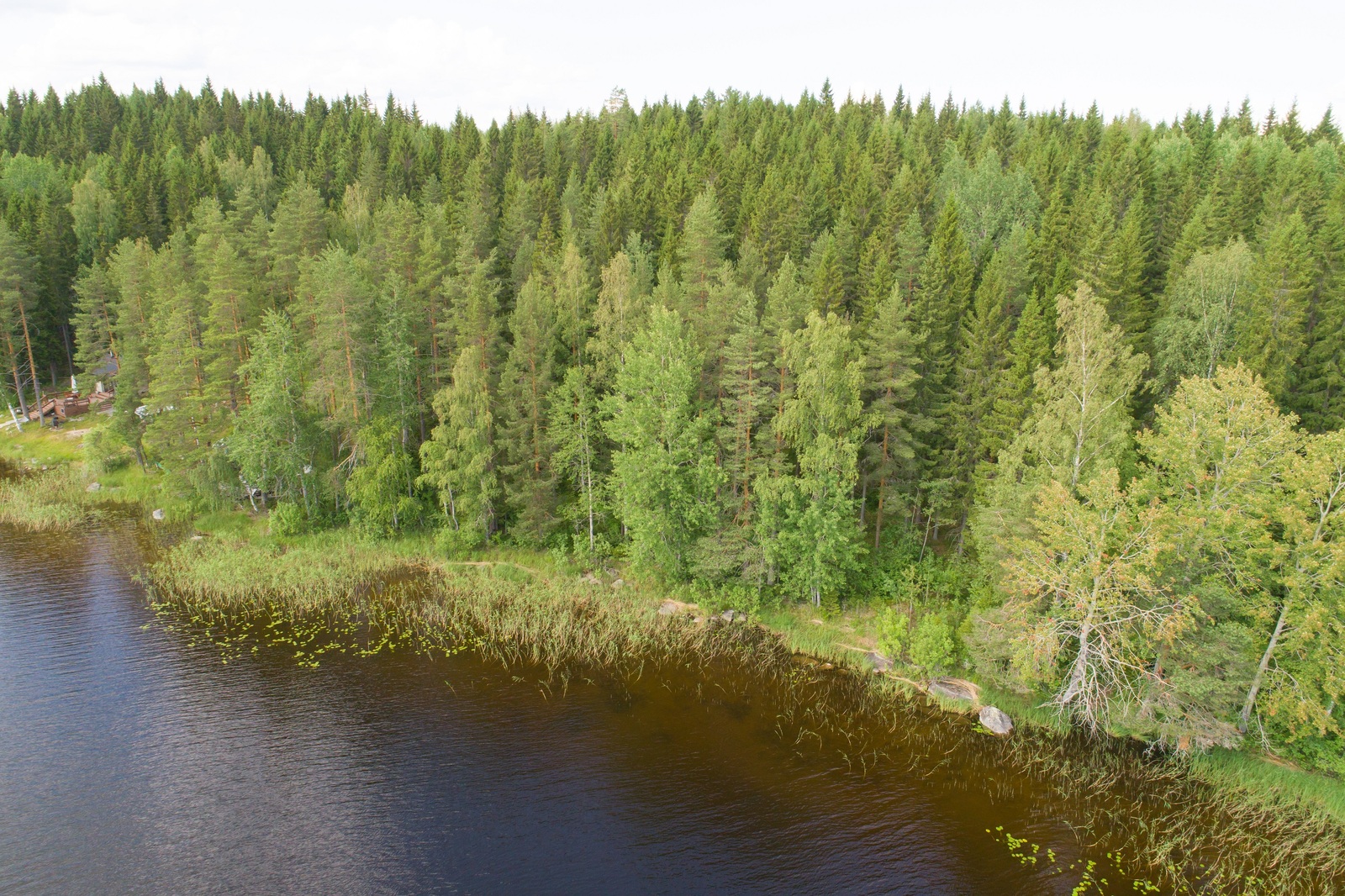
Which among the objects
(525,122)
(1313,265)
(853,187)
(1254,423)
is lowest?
(1254,423)

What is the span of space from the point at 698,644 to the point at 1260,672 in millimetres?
24192

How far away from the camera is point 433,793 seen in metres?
26.6

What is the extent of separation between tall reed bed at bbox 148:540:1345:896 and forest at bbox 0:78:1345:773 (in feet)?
8.74

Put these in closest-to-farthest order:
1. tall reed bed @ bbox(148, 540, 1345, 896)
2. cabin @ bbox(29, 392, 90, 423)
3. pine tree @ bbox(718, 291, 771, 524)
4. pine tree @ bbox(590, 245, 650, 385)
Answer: tall reed bed @ bbox(148, 540, 1345, 896), pine tree @ bbox(718, 291, 771, 524), pine tree @ bbox(590, 245, 650, 385), cabin @ bbox(29, 392, 90, 423)

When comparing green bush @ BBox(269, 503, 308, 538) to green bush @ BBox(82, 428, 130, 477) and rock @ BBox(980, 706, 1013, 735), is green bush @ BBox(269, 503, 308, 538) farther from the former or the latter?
rock @ BBox(980, 706, 1013, 735)

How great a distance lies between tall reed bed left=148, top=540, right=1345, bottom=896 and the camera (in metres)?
24.2

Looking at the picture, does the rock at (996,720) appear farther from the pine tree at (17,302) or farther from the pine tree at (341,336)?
the pine tree at (17,302)

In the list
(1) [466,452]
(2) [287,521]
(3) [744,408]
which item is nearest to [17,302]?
(2) [287,521]

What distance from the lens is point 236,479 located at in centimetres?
5394

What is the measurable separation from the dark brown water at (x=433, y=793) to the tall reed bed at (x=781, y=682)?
137cm

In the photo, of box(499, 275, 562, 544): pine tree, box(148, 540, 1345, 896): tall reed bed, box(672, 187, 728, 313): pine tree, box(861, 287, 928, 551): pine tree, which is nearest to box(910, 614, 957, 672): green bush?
box(148, 540, 1345, 896): tall reed bed

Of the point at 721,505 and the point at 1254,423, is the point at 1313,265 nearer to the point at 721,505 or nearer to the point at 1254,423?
the point at 1254,423

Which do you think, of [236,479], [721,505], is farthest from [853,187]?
[236,479]

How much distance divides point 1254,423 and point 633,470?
2815 cm
